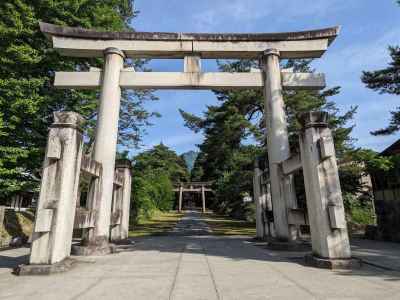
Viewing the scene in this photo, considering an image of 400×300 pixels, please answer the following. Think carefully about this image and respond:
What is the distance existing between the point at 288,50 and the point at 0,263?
9.09m

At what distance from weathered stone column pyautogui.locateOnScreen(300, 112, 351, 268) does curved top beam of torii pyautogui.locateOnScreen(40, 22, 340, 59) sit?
3.70 metres

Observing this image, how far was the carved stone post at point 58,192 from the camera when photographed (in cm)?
439

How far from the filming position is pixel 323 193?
15.9 ft

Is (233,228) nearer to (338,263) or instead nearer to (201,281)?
(338,263)

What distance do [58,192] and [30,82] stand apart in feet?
26.8

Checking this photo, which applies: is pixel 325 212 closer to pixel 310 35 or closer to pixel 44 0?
pixel 310 35

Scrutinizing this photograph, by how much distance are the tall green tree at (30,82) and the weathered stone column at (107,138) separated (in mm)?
4958

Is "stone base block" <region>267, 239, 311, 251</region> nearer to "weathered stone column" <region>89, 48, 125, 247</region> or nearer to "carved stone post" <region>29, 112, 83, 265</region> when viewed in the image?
"weathered stone column" <region>89, 48, 125, 247</region>

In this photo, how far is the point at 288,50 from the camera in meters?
7.95

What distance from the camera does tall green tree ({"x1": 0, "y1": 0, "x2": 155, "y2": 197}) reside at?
10.1 metres

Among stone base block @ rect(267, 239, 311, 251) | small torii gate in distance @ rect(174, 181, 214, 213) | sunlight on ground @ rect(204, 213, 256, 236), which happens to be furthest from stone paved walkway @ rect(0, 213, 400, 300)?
small torii gate in distance @ rect(174, 181, 214, 213)

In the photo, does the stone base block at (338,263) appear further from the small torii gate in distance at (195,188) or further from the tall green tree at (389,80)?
the small torii gate in distance at (195,188)

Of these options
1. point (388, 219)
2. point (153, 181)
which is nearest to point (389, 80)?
point (388, 219)

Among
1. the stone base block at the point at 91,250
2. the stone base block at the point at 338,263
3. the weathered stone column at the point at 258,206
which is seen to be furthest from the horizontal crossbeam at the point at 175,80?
the stone base block at the point at 338,263
